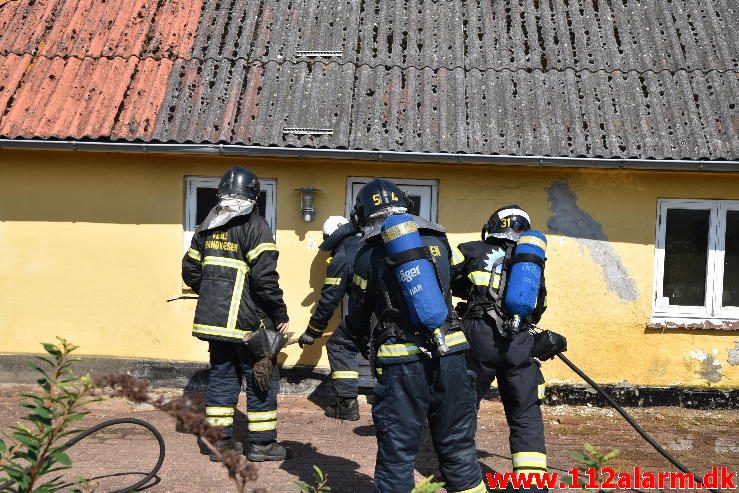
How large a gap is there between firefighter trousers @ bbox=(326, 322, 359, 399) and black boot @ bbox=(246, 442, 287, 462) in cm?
129

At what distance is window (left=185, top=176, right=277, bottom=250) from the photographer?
7.98 m

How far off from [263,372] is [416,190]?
2749 mm

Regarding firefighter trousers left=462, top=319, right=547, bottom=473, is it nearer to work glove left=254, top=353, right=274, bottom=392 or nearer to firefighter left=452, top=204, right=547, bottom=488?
firefighter left=452, top=204, right=547, bottom=488

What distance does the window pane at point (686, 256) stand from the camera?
796 centimetres

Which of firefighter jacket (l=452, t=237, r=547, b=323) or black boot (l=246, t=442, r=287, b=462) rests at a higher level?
firefighter jacket (l=452, t=237, r=547, b=323)

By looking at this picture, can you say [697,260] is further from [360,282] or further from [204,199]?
[204,199]

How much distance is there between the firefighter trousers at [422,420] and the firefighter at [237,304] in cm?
169

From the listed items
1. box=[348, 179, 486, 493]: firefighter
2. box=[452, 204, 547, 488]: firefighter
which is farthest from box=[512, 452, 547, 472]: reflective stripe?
box=[348, 179, 486, 493]: firefighter

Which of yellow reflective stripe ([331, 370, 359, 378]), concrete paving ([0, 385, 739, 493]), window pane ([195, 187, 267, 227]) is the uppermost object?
window pane ([195, 187, 267, 227])

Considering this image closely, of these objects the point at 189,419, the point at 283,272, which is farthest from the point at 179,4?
the point at 189,419

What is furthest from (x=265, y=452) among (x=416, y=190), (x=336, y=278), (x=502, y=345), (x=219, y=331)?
(x=416, y=190)

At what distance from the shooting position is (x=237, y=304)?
6113 mm

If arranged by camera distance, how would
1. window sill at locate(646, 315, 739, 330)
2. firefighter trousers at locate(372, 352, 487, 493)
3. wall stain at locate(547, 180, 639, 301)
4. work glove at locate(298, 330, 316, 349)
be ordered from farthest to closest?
wall stain at locate(547, 180, 639, 301) < window sill at locate(646, 315, 739, 330) < work glove at locate(298, 330, 316, 349) < firefighter trousers at locate(372, 352, 487, 493)

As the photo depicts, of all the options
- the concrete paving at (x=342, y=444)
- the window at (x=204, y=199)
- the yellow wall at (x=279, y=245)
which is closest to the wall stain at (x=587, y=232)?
the yellow wall at (x=279, y=245)
